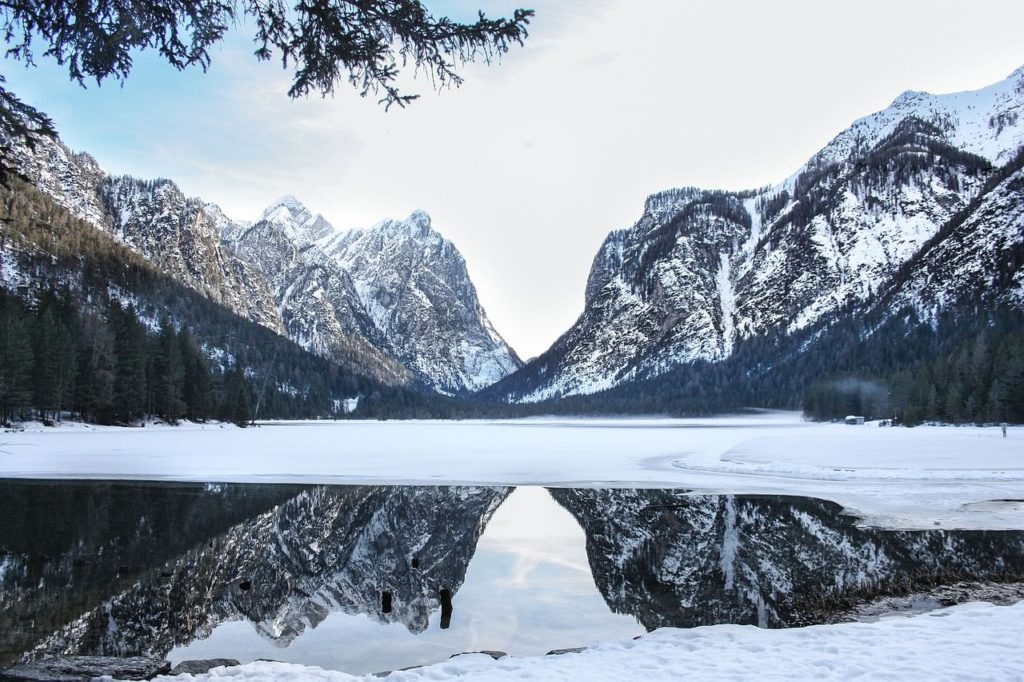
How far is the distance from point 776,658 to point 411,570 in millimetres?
8400

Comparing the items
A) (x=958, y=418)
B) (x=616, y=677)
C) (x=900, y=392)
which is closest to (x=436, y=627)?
(x=616, y=677)

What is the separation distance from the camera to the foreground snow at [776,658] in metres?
6.80

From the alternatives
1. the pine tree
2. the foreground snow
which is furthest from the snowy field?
the foreground snow

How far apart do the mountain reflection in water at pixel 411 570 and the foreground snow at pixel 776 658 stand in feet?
3.87

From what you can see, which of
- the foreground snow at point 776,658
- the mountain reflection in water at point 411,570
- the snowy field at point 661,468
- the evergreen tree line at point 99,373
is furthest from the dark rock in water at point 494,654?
the evergreen tree line at point 99,373

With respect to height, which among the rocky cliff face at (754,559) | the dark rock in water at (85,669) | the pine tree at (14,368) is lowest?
the rocky cliff face at (754,559)

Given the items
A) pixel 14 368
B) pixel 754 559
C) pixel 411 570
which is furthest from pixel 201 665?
pixel 14 368

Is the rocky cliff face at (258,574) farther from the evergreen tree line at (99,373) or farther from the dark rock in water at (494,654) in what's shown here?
the evergreen tree line at (99,373)

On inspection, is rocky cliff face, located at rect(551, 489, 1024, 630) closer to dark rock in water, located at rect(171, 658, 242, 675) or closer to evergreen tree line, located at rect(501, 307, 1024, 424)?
dark rock in water, located at rect(171, 658, 242, 675)

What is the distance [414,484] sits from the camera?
2777 cm

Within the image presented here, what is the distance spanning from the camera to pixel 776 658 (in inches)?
288

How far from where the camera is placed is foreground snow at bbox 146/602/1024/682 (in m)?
6.80

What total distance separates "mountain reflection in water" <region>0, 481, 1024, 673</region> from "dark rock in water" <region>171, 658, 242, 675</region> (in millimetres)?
652

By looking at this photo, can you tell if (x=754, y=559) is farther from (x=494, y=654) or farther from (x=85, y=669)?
(x=85, y=669)
